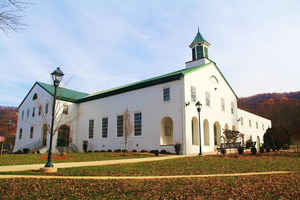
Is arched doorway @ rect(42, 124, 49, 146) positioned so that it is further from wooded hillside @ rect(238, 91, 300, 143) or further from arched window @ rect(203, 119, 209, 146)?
wooded hillside @ rect(238, 91, 300, 143)

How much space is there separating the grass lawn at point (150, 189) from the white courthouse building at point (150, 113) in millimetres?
15285

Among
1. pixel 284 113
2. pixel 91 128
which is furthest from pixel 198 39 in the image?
pixel 284 113

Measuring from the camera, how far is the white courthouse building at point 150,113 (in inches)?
984

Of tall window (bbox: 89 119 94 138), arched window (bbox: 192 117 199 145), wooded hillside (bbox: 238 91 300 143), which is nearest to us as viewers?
arched window (bbox: 192 117 199 145)

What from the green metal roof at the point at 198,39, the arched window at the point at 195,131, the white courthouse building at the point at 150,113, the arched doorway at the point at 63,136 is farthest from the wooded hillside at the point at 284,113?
the arched doorway at the point at 63,136

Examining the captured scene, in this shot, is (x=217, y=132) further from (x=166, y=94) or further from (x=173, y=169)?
(x=173, y=169)

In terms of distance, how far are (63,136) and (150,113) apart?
14.5 meters

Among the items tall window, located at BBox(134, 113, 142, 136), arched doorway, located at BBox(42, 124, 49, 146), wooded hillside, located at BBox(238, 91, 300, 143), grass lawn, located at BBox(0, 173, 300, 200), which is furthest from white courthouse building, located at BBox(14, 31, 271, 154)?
wooded hillside, located at BBox(238, 91, 300, 143)

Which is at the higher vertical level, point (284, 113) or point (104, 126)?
point (284, 113)

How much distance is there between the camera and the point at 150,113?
2667 centimetres

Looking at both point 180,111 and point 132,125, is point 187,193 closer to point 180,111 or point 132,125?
point 180,111

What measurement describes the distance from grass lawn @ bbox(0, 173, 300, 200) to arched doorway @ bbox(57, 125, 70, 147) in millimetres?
26071

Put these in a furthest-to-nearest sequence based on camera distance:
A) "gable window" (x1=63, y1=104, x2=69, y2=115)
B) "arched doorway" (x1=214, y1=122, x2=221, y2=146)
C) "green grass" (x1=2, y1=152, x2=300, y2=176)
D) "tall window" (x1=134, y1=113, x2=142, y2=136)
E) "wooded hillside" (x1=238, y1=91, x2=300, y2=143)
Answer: "wooded hillside" (x1=238, y1=91, x2=300, y2=143), "gable window" (x1=63, y1=104, x2=69, y2=115), "arched doorway" (x1=214, y1=122, x2=221, y2=146), "tall window" (x1=134, y1=113, x2=142, y2=136), "green grass" (x1=2, y1=152, x2=300, y2=176)

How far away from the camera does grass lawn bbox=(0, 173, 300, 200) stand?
672 cm
